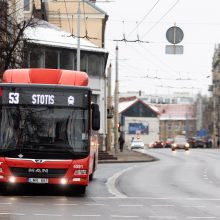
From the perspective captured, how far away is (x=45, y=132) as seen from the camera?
19.8 meters

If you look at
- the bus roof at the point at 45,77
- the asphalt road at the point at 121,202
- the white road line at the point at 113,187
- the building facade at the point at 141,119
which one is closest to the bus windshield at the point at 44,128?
the bus roof at the point at 45,77

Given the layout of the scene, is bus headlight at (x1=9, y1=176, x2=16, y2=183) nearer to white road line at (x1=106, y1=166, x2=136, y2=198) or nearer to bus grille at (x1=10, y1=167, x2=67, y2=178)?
bus grille at (x1=10, y1=167, x2=67, y2=178)

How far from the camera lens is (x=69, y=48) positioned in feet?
190

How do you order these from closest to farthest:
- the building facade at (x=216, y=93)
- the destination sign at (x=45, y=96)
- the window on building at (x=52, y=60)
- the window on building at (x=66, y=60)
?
the destination sign at (x=45, y=96)
the window on building at (x=52, y=60)
the window on building at (x=66, y=60)
the building facade at (x=216, y=93)

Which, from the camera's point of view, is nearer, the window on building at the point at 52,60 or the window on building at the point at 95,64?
the window on building at the point at 52,60

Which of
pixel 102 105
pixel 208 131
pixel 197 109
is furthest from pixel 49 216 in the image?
pixel 197 109

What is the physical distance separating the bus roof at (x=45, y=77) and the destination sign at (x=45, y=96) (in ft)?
2.22

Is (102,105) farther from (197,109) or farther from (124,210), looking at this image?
(197,109)

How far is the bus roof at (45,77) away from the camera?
2062cm

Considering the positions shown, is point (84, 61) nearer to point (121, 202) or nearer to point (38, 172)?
point (38, 172)

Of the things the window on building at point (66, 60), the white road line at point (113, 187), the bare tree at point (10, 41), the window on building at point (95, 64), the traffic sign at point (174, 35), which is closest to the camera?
the white road line at point (113, 187)

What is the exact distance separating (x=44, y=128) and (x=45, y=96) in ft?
2.67

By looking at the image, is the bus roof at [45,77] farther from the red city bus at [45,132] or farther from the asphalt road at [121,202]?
the asphalt road at [121,202]

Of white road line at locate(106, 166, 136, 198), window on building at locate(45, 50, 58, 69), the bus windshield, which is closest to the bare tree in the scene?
white road line at locate(106, 166, 136, 198)
